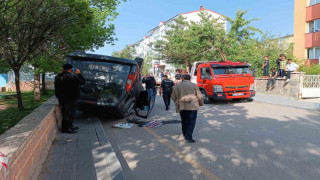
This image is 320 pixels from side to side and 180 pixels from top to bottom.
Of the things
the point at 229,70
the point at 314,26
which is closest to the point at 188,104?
the point at 229,70

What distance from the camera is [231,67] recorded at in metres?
13.1

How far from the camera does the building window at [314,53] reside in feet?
87.6

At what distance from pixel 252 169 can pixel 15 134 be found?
3.63 meters

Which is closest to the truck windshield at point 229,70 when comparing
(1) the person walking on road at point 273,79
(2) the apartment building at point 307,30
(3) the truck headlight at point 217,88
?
(3) the truck headlight at point 217,88

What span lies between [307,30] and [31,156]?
102ft

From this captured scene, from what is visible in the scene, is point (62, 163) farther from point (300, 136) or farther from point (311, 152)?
point (300, 136)

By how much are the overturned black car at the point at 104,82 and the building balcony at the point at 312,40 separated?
2480 centimetres

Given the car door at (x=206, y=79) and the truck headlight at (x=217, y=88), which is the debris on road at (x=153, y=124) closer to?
the truck headlight at (x=217, y=88)

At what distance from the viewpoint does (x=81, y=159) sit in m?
4.59

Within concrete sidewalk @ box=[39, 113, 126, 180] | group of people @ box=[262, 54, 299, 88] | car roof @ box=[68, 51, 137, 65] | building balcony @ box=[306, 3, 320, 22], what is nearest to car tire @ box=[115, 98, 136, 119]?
car roof @ box=[68, 51, 137, 65]

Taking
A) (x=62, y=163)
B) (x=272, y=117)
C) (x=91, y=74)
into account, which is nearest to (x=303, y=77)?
(x=272, y=117)

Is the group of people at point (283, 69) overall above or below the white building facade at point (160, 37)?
below

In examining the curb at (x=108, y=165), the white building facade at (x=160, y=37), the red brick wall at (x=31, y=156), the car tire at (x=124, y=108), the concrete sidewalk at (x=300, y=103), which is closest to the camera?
the red brick wall at (x=31, y=156)

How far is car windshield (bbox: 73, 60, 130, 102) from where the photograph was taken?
26.1 ft
